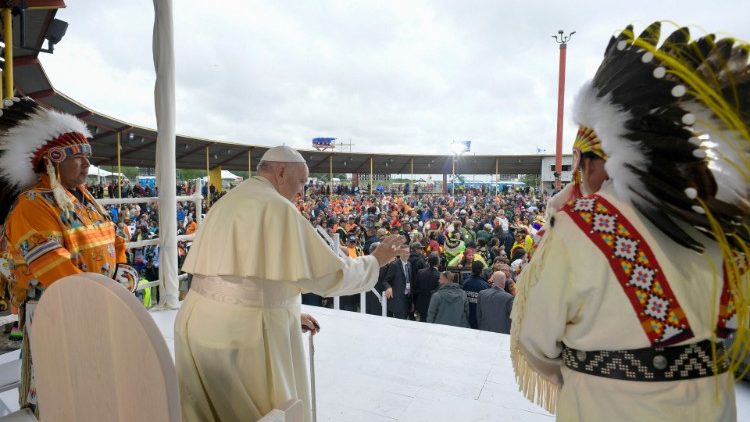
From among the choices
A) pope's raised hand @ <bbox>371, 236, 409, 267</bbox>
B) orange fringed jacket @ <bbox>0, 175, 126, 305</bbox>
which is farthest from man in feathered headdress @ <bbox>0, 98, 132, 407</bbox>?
pope's raised hand @ <bbox>371, 236, 409, 267</bbox>

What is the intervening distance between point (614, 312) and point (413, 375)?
2048mm

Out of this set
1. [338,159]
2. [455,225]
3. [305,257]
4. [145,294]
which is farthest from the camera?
[338,159]

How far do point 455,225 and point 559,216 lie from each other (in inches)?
345

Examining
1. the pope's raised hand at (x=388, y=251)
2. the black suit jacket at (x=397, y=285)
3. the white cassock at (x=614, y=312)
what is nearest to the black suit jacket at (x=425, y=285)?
the black suit jacket at (x=397, y=285)

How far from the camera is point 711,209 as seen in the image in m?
0.99

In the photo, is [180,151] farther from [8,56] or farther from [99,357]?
[99,357]

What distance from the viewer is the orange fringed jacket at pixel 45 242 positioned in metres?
1.77

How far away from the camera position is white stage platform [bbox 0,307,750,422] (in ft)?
7.92

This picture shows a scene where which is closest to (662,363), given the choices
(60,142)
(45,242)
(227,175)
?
(45,242)

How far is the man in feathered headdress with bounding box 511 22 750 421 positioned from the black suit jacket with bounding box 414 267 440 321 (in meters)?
4.37

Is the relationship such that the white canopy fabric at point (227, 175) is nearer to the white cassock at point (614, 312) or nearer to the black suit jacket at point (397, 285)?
the black suit jacket at point (397, 285)

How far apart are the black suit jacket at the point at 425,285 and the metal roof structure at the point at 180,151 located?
415 centimetres

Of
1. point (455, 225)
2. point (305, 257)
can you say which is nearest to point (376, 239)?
point (455, 225)

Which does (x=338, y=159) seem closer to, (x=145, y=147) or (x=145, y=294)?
(x=145, y=147)
